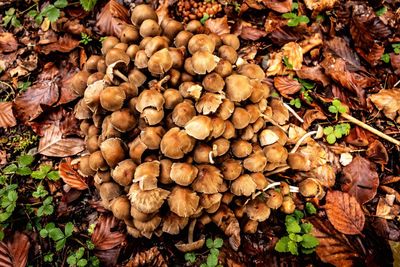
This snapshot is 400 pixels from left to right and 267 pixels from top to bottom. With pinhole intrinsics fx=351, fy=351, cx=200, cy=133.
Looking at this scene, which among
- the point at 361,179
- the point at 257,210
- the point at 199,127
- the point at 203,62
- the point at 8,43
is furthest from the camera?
the point at 8,43

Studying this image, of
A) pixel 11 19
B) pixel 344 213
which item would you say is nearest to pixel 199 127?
pixel 344 213

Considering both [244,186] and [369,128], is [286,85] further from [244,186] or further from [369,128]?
[244,186]

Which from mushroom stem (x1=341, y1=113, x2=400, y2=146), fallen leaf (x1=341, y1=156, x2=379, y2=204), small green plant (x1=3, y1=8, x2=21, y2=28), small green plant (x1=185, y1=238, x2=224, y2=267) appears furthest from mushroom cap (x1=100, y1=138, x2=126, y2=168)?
small green plant (x1=3, y1=8, x2=21, y2=28)

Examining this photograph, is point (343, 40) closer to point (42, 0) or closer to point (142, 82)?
point (142, 82)

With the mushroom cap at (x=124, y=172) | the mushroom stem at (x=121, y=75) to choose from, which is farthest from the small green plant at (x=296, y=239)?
the mushroom stem at (x=121, y=75)

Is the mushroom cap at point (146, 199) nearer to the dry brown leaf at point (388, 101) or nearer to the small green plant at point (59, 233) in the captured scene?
the small green plant at point (59, 233)

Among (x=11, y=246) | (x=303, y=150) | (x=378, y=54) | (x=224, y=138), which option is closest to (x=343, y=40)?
(x=378, y=54)
